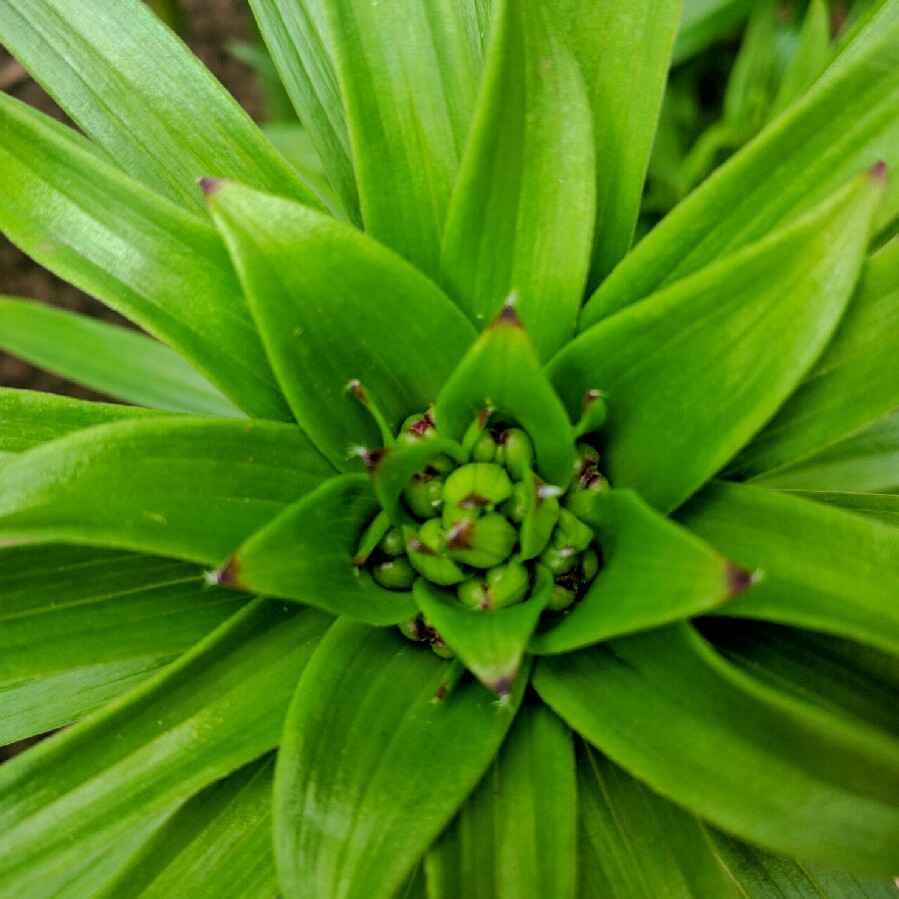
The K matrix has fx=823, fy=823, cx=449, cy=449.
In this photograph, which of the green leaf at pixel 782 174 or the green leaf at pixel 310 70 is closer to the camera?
the green leaf at pixel 782 174

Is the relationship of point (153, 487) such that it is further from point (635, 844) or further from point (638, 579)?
point (635, 844)

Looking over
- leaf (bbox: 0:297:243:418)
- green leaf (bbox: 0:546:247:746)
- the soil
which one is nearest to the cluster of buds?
green leaf (bbox: 0:546:247:746)

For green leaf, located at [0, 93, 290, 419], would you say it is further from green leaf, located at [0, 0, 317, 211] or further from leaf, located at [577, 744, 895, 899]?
leaf, located at [577, 744, 895, 899]

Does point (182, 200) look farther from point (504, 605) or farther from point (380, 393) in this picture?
point (504, 605)

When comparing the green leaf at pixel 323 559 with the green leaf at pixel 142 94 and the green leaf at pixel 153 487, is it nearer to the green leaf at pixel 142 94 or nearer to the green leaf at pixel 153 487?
the green leaf at pixel 153 487

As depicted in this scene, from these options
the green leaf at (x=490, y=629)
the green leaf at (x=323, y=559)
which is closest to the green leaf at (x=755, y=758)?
the green leaf at (x=490, y=629)

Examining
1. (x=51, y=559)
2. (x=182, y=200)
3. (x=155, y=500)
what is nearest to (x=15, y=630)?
(x=51, y=559)
